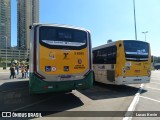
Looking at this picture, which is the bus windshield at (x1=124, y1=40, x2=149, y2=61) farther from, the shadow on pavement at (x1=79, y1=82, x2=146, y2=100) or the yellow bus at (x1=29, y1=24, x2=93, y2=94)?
the yellow bus at (x1=29, y1=24, x2=93, y2=94)

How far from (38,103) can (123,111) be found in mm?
3919

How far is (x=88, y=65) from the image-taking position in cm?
1053

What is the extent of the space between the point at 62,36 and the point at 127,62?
5018 millimetres

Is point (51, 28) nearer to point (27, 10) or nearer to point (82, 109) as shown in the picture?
point (82, 109)

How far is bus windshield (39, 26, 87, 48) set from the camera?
9656 millimetres

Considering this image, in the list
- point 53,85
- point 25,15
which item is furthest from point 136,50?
point 25,15

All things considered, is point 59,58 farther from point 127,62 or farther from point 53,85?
point 127,62

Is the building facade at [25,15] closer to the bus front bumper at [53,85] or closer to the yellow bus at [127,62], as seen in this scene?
the yellow bus at [127,62]

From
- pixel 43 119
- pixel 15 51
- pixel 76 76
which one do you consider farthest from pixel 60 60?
pixel 15 51

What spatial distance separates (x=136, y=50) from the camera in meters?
13.9

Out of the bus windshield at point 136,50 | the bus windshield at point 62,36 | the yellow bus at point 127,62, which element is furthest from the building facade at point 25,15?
the bus windshield at point 62,36

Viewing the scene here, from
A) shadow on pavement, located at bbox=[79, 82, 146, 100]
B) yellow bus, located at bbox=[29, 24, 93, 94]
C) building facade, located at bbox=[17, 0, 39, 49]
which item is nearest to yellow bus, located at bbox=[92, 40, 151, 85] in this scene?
shadow on pavement, located at bbox=[79, 82, 146, 100]

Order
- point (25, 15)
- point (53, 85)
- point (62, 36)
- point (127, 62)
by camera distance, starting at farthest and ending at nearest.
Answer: point (25, 15) → point (127, 62) → point (62, 36) → point (53, 85)

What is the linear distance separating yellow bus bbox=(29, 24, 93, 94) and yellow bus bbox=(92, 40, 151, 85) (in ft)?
10.9
